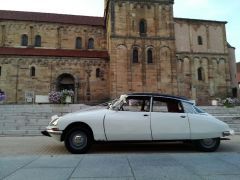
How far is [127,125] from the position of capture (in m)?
6.26

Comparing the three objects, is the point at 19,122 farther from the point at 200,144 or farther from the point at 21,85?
the point at 21,85

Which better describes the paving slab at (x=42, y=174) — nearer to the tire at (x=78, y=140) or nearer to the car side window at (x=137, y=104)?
the tire at (x=78, y=140)

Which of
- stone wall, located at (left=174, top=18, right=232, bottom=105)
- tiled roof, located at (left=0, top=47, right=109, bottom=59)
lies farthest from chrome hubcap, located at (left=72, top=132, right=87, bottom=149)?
stone wall, located at (left=174, top=18, right=232, bottom=105)

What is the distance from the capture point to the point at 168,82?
987 inches

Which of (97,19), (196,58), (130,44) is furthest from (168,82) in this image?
(97,19)

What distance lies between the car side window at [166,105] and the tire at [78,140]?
203 centimetres

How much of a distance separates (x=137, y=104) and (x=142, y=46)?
63.5 feet

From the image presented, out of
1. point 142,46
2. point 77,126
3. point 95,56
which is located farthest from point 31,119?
point 142,46

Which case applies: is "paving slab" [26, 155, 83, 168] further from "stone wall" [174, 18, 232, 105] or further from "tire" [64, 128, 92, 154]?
"stone wall" [174, 18, 232, 105]

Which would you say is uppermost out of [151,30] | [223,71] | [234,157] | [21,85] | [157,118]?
[151,30]

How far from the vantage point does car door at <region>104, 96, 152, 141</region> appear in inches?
244

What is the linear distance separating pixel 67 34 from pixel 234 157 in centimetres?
2720

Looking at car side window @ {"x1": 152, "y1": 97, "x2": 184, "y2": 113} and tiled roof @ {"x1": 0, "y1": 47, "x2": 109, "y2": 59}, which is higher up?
tiled roof @ {"x1": 0, "y1": 47, "x2": 109, "y2": 59}

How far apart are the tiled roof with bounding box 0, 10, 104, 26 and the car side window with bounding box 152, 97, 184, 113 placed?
25353mm
